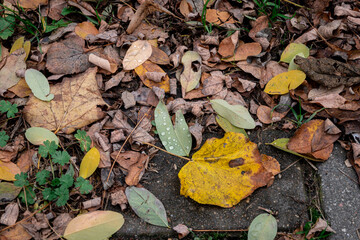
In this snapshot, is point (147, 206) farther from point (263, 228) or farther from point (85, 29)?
point (85, 29)

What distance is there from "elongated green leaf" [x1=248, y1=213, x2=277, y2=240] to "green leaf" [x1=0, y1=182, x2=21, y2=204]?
1283mm

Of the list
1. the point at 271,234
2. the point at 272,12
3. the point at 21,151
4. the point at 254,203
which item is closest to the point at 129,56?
the point at 21,151

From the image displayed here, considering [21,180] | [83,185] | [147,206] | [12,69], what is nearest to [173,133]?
[147,206]

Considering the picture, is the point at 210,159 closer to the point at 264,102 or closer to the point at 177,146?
the point at 177,146

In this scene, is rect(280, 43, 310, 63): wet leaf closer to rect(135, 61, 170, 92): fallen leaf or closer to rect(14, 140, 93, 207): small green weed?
rect(135, 61, 170, 92): fallen leaf

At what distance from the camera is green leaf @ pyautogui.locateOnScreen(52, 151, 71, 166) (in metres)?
1.75

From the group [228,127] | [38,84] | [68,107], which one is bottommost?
[228,127]

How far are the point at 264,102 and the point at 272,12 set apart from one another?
2.36ft

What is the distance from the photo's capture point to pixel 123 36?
7.30 ft

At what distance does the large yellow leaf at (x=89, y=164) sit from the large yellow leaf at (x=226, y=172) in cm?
48

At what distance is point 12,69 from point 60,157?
29.9 inches

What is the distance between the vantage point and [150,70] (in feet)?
6.93

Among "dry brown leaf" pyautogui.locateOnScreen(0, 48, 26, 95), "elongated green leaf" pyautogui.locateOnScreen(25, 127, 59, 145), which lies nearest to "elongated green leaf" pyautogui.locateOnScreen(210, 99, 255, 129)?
"elongated green leaf" pyautogui.locateOnScreen(25, 127, 59, 145)

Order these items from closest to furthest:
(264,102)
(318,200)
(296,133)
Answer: (318,200), (296,133), (264,102)
